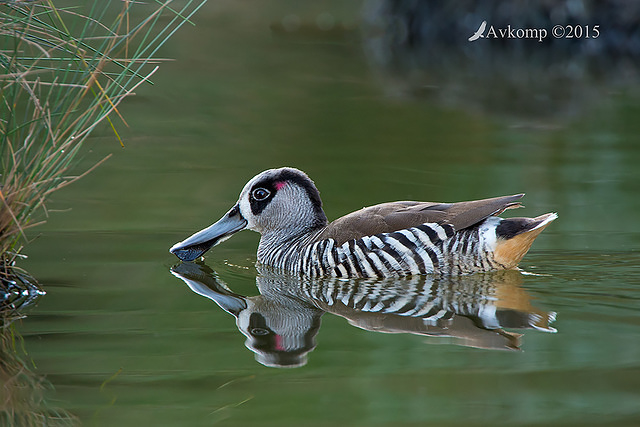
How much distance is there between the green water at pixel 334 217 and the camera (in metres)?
4.75

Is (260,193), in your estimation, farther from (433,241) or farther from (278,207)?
(433,241)

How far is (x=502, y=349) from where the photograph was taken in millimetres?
5480

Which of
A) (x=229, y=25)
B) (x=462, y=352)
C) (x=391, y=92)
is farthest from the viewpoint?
(x=229, y=25)

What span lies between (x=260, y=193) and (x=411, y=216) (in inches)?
56.6

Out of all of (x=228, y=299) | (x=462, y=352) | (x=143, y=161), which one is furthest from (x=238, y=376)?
(x=143, y=161)

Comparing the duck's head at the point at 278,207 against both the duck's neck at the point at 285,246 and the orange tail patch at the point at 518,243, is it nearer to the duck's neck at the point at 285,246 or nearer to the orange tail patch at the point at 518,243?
the duck's neck at the point at 285,246

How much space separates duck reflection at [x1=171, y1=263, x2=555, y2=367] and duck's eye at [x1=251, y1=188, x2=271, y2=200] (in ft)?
2.20

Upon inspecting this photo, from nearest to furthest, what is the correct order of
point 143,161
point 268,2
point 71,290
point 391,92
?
point 71,290
point 143,161
point 391,92
point 268,2

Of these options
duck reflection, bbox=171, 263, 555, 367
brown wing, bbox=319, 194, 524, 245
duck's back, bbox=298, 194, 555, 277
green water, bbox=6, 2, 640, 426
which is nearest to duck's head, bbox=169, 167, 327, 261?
green water, bbox=6, 2, 640, 426

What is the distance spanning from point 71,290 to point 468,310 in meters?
2.72

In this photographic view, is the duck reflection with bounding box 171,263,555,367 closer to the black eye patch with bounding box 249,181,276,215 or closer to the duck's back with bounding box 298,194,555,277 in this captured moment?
the duck's back with bounding box 298,194,555,277

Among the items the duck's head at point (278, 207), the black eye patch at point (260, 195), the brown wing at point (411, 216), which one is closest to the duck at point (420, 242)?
the brown wing at point (411, 216)

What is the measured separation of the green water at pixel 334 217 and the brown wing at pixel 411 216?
603mm

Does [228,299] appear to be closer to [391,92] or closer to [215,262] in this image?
[215,262]
